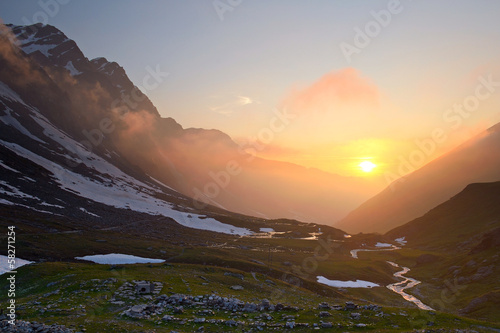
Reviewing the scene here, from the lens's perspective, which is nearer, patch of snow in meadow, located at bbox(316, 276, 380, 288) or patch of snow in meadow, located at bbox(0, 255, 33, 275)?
patch of snow in meadow, located at bbox(0, 255, 33, 275)

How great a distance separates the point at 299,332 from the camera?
30922 mm

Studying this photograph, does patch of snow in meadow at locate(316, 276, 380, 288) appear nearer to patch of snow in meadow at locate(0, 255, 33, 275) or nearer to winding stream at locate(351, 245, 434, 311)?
winding stream at locate(351, 245, 434, 311)

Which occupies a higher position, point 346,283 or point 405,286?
point 346,283

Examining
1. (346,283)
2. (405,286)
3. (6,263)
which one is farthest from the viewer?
(405,286)

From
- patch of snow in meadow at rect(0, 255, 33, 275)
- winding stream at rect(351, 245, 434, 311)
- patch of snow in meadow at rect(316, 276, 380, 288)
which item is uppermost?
patch of snow in meadow at rect(0, 255, 33, 275)

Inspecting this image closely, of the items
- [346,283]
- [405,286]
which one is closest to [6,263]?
[346,283]

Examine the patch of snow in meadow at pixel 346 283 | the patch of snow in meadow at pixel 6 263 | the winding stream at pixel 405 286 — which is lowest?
the winding stream at pixel 405 286

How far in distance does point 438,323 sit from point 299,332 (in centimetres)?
1598

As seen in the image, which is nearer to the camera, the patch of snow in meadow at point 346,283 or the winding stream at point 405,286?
the winding stream at point 405,286

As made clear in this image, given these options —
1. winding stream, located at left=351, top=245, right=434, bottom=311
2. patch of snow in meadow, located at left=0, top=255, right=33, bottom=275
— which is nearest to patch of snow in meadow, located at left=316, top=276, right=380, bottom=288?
winding stream, located at left=351, top=245, right=434, bottom=311

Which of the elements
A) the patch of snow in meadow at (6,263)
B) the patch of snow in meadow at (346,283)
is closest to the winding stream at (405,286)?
the patch of snow in meadow at (346,283)

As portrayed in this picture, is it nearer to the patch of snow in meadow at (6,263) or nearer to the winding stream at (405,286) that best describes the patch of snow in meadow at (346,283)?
the winding stream at (405,286)

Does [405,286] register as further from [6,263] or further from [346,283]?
[6,263]

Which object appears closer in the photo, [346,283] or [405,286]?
[346,283]
